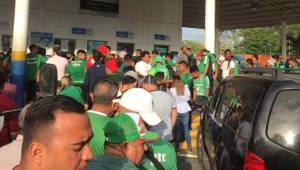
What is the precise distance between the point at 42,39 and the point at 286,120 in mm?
14692

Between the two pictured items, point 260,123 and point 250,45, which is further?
point 250,45

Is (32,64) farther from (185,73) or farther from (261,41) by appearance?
(261,41)

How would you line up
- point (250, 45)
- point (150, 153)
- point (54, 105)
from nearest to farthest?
point (54, 105)
point (150, 153)
point (250, 45)

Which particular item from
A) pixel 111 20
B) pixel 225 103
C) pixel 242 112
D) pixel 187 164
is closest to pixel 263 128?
pixel 242 112

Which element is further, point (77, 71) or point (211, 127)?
point (77, 71)

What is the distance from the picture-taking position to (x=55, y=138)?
1.63 meters

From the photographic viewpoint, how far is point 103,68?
8859 mm

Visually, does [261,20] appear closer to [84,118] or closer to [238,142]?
[238,142]

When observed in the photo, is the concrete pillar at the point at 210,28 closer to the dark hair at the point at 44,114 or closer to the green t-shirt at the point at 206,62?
the green t-shirt at the point at 206,62

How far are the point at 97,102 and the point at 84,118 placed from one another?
5.77ft

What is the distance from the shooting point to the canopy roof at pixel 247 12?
24016 mm

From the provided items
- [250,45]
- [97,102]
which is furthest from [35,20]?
[250,45]

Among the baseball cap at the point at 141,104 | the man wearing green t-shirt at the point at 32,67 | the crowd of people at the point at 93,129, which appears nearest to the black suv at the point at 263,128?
the crowd of people at the point at 93,129

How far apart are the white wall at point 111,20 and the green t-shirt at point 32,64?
6.06 m
